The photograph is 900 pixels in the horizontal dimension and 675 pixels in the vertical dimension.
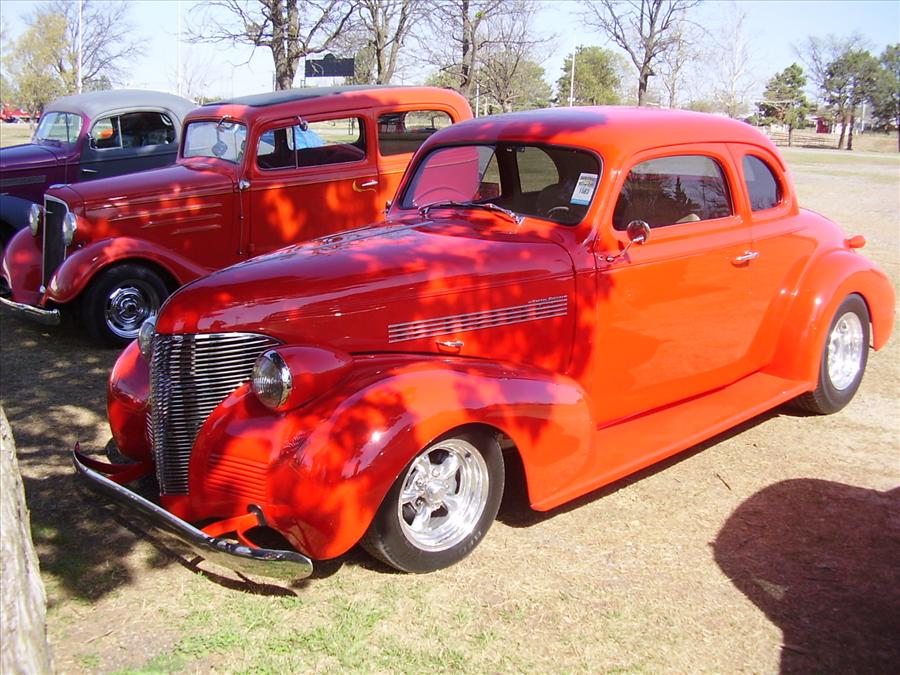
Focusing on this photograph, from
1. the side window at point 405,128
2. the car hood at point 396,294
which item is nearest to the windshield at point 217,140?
the side window at point 405,128

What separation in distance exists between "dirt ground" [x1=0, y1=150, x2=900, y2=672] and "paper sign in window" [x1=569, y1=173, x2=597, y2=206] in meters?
1.53

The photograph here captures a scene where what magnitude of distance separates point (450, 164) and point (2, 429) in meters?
3.16

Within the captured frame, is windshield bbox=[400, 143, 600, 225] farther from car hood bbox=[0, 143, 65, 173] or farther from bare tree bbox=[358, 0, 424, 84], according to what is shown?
bare tree bbox=[358, 0, 424, 84]

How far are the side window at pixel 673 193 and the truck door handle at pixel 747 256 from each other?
257 mm

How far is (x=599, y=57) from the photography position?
56.4 meters

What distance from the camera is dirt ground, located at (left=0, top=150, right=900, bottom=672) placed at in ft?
9.94

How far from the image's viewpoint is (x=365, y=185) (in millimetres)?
7648

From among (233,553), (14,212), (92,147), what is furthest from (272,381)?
(92,147)

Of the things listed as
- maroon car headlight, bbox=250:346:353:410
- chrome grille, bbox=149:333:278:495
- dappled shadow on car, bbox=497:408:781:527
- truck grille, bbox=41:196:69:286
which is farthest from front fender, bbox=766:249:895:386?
truck grille, bbox=41:196:69:286

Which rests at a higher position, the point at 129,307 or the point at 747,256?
the point at 747,256

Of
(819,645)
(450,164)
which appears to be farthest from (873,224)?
(819,645)

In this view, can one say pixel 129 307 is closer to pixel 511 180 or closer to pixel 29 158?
pixel 29 158

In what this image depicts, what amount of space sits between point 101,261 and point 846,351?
5772 mm

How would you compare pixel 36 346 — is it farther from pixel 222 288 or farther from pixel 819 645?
pixel 819 645
